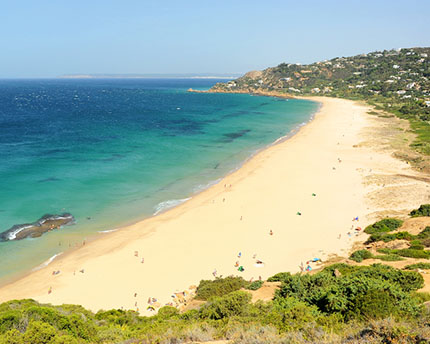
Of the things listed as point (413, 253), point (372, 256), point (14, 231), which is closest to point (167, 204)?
point (14, 231)

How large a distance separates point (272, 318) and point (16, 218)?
24425mm

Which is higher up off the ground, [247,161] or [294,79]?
[294,79]

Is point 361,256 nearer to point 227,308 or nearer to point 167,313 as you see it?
point 227,308

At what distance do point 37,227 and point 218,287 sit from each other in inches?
664

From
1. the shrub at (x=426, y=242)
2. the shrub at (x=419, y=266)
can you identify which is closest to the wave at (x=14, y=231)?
the shrub at (x=419, y=266)

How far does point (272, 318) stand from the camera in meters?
10.6

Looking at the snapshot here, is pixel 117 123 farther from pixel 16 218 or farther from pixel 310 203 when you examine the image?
pixel 310 203

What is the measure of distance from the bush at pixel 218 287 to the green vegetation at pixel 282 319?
6.90 ft

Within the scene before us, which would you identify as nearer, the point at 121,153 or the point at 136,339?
the point at 136,339

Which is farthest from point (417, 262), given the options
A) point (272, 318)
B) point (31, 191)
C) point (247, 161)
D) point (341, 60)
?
point (341, 60)

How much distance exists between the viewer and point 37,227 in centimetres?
2533

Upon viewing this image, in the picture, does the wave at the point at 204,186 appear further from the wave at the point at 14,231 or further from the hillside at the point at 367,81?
the hillside at the point at 367,81

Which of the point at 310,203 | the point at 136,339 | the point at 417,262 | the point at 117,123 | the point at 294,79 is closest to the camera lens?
the point at 136,339

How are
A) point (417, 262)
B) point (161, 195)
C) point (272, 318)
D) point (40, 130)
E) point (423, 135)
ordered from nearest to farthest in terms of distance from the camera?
1. point (272, 318)
2. point (417, 262)
3. point (161, 195)
4. point (423, 135)
5. point (40, 130)
